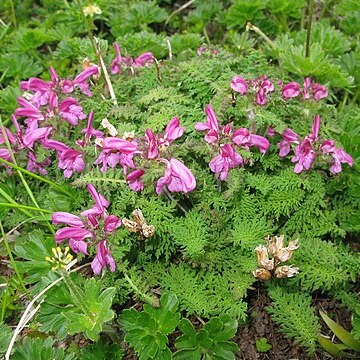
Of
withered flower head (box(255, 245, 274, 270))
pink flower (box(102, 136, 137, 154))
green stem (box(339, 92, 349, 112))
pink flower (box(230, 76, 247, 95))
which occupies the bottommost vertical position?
green stem (box(339, 92, 349, 112))

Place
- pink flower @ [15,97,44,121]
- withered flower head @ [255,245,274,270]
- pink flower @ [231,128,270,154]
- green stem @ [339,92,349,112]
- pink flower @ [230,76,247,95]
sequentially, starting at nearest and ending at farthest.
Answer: withered flower head @ [255,245,274,270] < pink flower @ [231,128,270,154] < pink flower @ [230,76,247,95] < pink flower @ [15,97,44,121] < green stem @ [339,92,349,112]

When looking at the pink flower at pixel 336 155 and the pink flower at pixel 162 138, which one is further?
the pink flower at pixel 336 155

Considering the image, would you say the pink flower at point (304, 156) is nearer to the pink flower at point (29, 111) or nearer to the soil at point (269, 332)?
the soil at point (269, 332)

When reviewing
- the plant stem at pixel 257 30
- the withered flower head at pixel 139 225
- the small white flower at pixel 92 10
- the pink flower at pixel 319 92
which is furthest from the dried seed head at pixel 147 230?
the small white flower at pixel 92 10

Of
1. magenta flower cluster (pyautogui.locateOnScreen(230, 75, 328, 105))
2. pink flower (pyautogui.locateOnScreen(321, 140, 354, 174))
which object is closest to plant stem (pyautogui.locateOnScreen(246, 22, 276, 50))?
magenta flower cluster (pyautogui.locateOnScreen(230, 75, 328, 105))

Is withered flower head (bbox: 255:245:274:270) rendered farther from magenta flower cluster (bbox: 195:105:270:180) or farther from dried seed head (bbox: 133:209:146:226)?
dried seed head (bbox: 133:209:146:226)

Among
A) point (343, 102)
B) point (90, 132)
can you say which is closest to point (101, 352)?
point (90, 132)

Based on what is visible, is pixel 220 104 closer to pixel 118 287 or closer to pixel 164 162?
pixel 164 162
